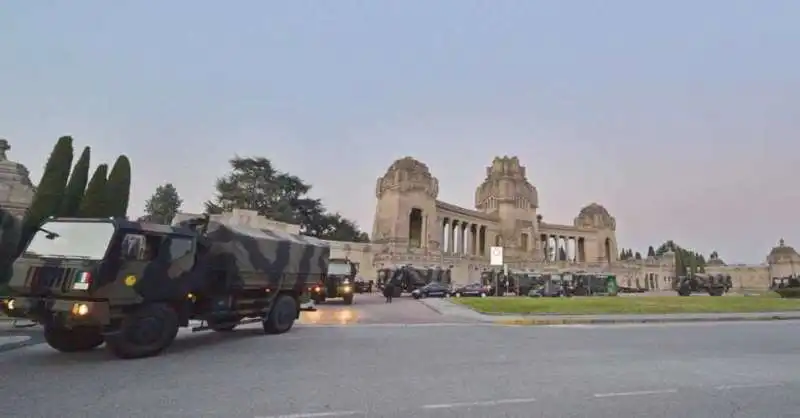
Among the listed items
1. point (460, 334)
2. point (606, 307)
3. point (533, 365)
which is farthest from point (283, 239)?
point (606, 307)

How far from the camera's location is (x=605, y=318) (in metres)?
23.7

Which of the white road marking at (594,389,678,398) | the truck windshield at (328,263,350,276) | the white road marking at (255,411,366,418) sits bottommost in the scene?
the white road marking at (255,411,366,418)

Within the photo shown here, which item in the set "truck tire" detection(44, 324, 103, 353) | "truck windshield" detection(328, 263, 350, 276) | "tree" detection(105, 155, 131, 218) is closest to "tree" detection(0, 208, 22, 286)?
"tree" detection(105, 155, 131, 218)

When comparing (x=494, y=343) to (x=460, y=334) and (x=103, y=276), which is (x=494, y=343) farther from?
(x=103, y=276)

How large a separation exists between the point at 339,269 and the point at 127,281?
80.1ft

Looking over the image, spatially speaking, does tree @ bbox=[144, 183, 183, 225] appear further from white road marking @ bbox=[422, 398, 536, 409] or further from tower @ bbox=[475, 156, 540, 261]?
white road marking @ bbox=[422, 398, 536, 409]

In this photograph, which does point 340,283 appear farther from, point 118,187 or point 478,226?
point 478,226

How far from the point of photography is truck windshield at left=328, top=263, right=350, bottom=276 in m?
34.1

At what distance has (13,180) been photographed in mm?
38062

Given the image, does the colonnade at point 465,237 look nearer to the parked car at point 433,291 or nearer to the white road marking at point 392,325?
the parked car at point 433,291

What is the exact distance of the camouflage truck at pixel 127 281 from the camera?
1009 cm

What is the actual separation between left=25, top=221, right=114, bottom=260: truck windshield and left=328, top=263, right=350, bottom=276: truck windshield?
23.2 m

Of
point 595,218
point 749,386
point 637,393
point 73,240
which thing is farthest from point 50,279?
point 595,218

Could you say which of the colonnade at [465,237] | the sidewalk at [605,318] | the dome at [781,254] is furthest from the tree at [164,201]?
the dome at [781,254]
